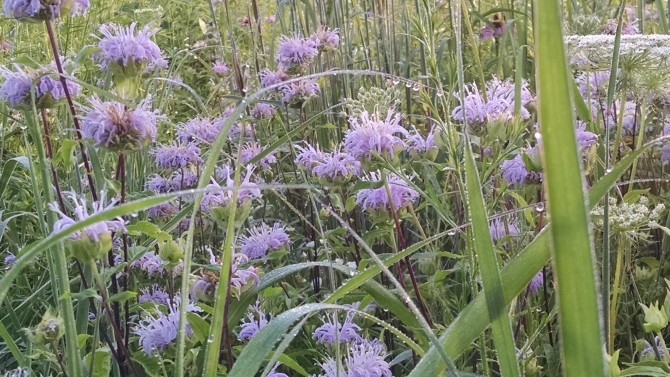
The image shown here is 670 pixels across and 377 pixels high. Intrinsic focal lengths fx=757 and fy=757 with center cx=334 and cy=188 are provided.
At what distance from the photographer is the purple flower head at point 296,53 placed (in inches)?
68.4

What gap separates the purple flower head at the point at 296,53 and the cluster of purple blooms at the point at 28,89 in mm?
767

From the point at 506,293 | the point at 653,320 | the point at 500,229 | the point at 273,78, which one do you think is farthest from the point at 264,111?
the point at 506,293

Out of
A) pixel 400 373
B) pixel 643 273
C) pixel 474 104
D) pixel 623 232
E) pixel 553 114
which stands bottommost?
pixel 400 373

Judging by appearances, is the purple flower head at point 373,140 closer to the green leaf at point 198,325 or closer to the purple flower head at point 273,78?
the green leaf at point 198,325

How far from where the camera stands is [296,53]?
174 cm

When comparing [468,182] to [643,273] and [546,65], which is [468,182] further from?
[643,273]

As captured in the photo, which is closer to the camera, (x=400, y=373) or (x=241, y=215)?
(x=241, y=215)

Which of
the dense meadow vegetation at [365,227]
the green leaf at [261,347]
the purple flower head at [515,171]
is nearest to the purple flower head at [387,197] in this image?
the dense meadow vegetation at [365,227]

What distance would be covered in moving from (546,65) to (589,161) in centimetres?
73

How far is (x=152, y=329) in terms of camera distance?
974mm

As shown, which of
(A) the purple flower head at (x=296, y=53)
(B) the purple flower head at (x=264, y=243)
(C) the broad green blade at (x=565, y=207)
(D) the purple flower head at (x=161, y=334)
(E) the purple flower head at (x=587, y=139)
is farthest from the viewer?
(A) the purple flower head at (x=296, y=53)

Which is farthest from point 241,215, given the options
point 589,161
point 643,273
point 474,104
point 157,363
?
point 643,273

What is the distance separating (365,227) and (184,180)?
0.40 m

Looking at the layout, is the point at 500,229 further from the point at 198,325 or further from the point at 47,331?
the point at 47,331
